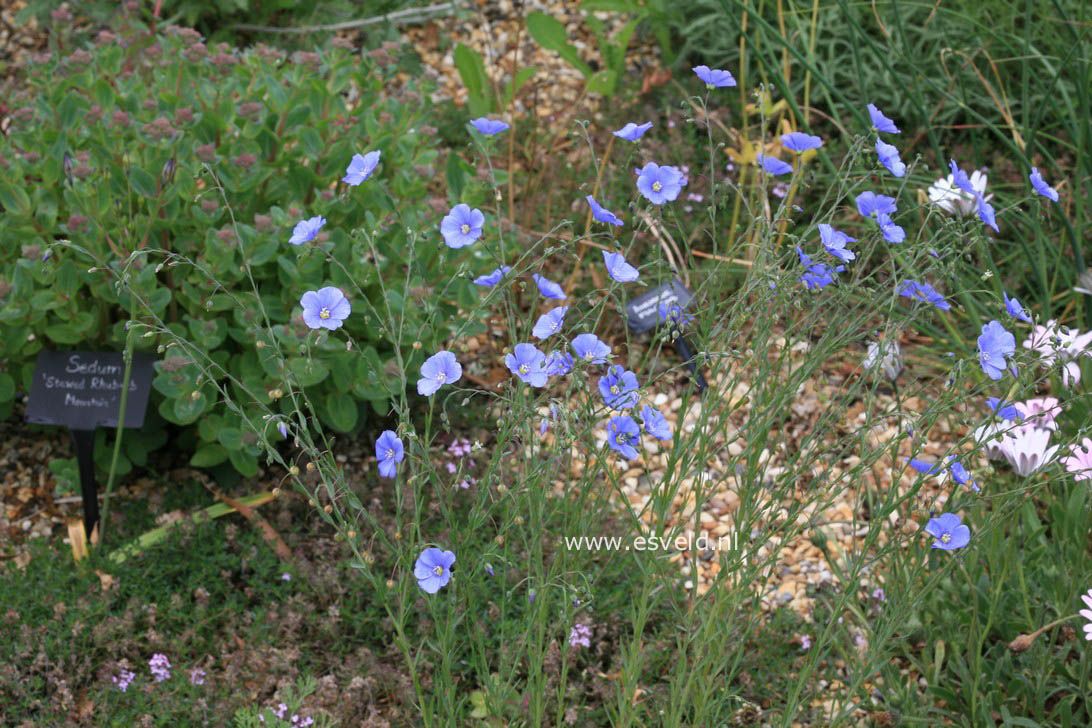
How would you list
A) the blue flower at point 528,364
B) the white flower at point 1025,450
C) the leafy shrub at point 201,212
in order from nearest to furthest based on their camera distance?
the blue flower at point 528,364
the white flower at point 1025,450
the leafy shrub at point 201,212

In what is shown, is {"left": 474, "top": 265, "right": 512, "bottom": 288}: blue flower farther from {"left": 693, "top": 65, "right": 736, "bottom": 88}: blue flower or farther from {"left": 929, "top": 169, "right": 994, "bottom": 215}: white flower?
{"left": 929, "top": 169, "right": 994, "bottom": 215}: white flower

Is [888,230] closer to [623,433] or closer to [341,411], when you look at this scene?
[623,433]

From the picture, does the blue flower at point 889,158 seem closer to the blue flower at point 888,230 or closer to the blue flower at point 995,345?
the blue flower at point 888,230

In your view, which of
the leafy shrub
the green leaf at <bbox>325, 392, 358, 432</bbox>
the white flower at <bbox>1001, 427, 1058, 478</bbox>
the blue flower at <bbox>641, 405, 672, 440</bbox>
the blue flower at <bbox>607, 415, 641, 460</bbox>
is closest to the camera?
the blue flower at <bbox>607, 415, 641, 460</bbox>

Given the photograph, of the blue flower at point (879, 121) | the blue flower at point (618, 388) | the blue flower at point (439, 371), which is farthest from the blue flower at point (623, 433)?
the blue flower at point (879, 121)

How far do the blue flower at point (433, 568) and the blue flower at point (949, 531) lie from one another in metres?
0.75

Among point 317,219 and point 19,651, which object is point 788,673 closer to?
point 317,219

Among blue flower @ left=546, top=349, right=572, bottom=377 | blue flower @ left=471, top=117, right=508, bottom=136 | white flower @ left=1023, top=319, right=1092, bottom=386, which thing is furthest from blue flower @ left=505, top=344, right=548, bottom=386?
white flower @ left=1023, top=319, right=1092, bottom=386

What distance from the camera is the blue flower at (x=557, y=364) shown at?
5.59ft

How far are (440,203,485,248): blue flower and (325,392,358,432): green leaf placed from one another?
3.68ft

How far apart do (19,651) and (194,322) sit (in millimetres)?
789

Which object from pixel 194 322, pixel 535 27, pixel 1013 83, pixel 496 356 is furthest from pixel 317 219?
pixel 1013 83

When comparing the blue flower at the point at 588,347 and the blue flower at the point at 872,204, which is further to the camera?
the blue flower at the point at 872,204

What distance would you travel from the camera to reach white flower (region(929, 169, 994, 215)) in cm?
193
